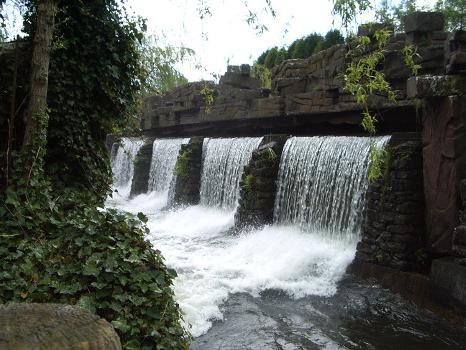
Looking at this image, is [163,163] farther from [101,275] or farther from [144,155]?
[101,275]

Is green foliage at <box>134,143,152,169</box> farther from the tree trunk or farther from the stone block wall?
the tree trunk

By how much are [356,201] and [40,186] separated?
16.8 feet

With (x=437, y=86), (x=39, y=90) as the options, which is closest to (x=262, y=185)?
(x=437, y=86)

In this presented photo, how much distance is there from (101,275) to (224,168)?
9122 millimetres

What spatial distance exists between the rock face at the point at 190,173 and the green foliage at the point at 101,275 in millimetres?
9758

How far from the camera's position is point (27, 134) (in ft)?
14.8

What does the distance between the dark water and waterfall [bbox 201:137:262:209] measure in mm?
5486

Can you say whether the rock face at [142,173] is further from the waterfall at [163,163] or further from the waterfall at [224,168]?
the waterfall at [224,168]

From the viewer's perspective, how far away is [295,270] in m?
7.29

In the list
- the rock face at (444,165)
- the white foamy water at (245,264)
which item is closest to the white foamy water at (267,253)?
the white foamy water at (245,264)

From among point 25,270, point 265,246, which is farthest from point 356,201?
point 25,270

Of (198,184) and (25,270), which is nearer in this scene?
(25,270)

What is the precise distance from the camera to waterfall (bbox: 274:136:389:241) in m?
7.55

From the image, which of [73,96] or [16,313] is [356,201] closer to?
[73,96]
